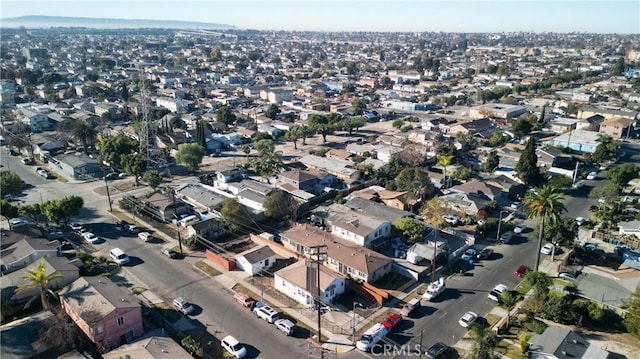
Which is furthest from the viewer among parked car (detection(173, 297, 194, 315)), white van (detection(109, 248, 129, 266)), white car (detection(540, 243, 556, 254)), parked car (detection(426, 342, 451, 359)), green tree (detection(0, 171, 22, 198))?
green tree (detection(0, 171, 22, 198))

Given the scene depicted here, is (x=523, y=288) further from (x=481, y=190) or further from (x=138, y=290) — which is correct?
(x=138, y=290)

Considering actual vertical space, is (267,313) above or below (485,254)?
below

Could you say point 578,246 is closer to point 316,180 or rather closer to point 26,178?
point 316,180

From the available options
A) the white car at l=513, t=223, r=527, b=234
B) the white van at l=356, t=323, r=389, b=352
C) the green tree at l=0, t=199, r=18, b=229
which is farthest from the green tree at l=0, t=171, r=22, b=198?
the white car at l=513, t=223, r=527, b=234

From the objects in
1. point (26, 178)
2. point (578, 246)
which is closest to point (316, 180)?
point (578, 246)

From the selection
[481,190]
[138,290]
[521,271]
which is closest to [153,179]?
[138,290]

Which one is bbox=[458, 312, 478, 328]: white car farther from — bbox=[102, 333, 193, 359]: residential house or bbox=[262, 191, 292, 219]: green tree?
bbox=[262, 191, 292, 219]: green tree
